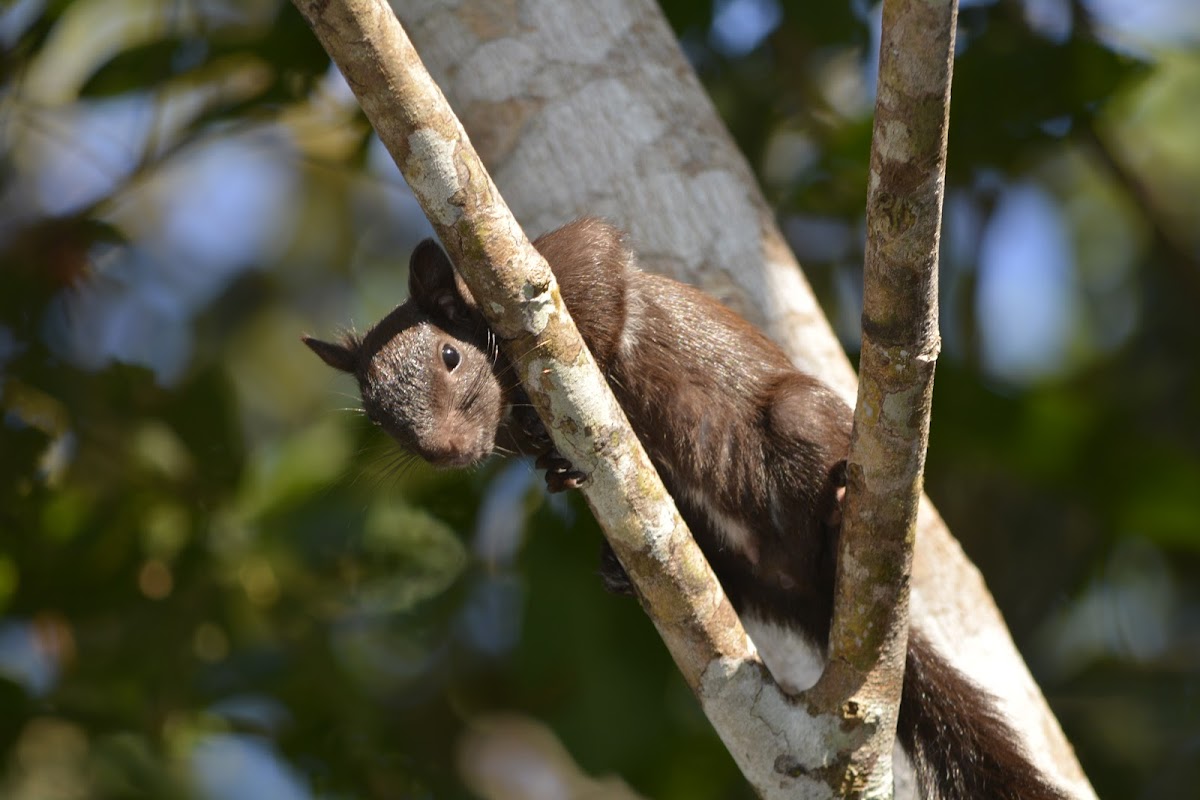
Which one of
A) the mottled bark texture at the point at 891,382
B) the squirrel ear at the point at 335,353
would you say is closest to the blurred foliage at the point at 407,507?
the squirrel ear at the point at 335,353

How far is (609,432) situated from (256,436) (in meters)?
5.80

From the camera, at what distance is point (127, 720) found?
15.2 feet

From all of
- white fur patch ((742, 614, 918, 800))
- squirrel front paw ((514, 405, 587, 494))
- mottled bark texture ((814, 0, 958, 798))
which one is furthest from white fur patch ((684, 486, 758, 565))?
mottled bark texture ((814, 0, 958, 798))

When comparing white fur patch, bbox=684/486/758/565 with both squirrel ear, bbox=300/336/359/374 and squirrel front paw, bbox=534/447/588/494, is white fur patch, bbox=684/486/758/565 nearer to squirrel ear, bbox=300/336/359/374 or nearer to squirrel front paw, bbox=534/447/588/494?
squirrel front paw, bbox=534/447/588/494

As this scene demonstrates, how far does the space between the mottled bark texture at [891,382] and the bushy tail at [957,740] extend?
410 millimetres

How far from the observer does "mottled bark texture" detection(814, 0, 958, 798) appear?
86.4 inches

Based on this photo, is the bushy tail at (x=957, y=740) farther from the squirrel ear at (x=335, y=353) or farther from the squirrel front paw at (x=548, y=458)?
the squirrel ear at (x=335, y=353)

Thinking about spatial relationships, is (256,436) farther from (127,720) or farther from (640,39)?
(640,39)

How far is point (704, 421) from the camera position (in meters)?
3.66

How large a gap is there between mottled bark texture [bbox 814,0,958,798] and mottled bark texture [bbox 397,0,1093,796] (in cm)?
98

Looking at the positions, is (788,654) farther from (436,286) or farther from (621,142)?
(621,142)

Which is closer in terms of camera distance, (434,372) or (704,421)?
(434,372)

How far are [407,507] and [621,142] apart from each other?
1.79 metres

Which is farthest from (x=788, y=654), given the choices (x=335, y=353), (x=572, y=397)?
(x=335, y=353)
